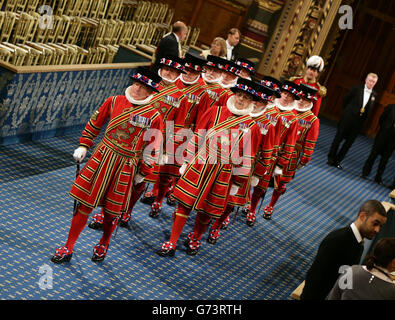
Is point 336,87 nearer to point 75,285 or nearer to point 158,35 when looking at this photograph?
point 158,35

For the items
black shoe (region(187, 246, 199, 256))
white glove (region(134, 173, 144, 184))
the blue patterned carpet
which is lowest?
the blue patterned carpet

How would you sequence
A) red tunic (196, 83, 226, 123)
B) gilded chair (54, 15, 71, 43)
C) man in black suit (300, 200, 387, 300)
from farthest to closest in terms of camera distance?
gilded chair (54, 15, 71, 43) → red tunic (196, 83, 226, 123) → man in black suit (300, 200, 387, 300)

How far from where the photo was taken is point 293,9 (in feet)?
45.2

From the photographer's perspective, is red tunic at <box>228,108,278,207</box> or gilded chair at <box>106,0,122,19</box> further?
gilded chair at <box>106,0,122,19</box>

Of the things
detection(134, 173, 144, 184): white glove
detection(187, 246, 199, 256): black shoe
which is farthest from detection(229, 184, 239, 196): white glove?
detection(134, 173, 144, 184): white glove

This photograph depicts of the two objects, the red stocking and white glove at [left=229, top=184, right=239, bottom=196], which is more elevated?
white glove at [left=229, top=184, right=239, bottom=196]

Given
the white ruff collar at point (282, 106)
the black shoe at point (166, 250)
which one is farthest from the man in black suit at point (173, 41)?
the black shoe at point (166, 250)

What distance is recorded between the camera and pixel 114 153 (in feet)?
18.3

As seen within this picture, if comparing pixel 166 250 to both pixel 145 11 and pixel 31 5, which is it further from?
pixel 145 11

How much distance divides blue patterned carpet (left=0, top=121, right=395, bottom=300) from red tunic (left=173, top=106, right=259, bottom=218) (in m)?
0.70

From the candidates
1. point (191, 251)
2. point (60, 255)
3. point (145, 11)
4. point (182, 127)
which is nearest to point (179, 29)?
point (182, 127)

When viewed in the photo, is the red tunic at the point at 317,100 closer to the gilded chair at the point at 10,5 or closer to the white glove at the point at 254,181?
the white glove at the point at 254,181

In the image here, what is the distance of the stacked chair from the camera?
31.1 ft

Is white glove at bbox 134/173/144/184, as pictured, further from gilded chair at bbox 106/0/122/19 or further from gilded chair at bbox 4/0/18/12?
gilded chair at bbox 106/0/122/19
